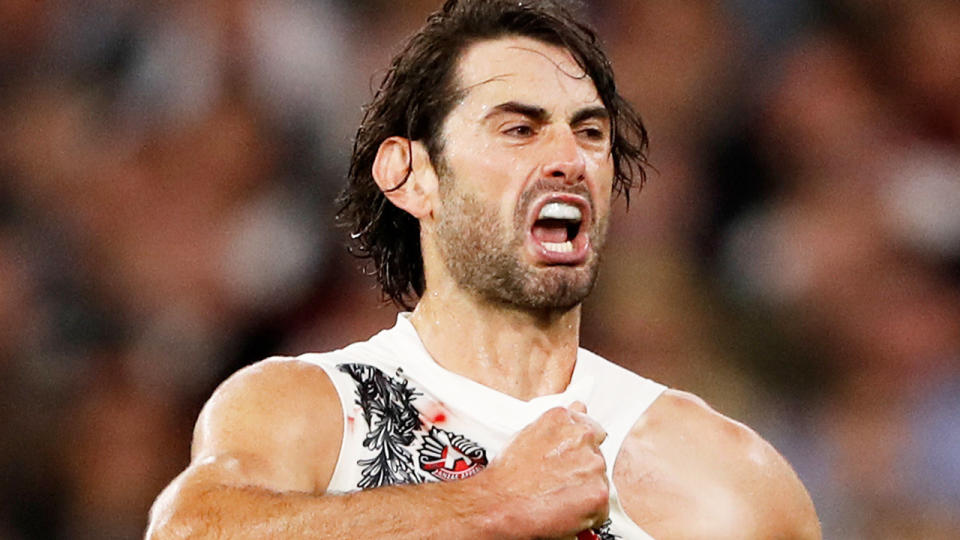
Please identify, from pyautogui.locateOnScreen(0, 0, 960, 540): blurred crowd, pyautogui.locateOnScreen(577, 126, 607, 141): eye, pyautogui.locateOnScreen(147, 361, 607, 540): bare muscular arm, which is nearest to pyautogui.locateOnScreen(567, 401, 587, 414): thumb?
pyautogui.locateOnScreen(147, 361, 607, 540): bare muscular arm

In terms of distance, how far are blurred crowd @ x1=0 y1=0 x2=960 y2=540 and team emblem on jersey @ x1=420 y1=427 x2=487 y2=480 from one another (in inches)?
53.2

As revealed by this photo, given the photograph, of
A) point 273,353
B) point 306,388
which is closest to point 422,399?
point 306,388

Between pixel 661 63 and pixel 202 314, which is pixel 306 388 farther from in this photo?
pixel 661 63

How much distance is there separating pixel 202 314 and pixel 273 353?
198 mm

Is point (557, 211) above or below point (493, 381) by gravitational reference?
above

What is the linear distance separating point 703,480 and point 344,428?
2.08ft

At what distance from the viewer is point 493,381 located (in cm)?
248

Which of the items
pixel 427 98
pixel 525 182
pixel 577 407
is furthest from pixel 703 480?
pixel 427 98

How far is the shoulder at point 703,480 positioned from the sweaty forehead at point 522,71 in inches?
21.7

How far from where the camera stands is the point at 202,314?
3.70m

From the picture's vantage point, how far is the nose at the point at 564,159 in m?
2.43

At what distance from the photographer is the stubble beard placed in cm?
244

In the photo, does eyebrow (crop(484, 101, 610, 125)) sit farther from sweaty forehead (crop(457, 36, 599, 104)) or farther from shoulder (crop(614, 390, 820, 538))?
shoulder (crop(614, 390, 820, 538))

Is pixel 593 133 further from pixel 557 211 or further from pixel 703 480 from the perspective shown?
pixel 703 480
